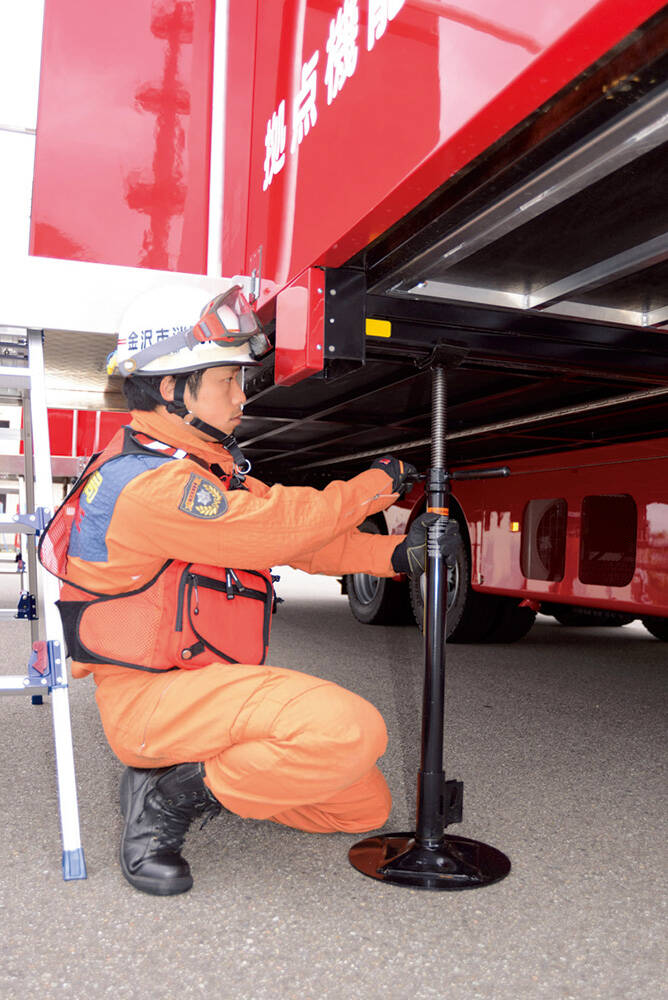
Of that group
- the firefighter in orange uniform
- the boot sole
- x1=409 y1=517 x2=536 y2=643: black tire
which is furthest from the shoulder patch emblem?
x1=409 y1=517 x2=536 y2=643: black tire

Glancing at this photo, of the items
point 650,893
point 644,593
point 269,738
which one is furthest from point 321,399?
point 650,893

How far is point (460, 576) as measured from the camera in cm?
608

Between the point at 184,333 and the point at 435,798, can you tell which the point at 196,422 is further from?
the point at 435,798

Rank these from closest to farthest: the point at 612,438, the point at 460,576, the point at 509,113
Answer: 1. the point at 509,113
2. the point at 612,438
3. the point at 460,576

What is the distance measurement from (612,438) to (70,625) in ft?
11.1

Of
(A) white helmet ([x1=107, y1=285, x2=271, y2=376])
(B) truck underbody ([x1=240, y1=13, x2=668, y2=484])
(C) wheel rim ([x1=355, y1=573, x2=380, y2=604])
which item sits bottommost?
(C) wheel rim ([x1=355, y1=573, x2=380, y2=604])

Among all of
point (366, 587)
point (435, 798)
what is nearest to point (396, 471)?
point (435, 798)

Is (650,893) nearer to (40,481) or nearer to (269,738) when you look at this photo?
(269,738)

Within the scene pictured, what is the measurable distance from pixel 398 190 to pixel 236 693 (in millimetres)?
1172

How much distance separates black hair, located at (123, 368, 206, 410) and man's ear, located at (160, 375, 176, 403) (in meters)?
0.01

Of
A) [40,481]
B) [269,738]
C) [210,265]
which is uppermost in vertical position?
[210,265]

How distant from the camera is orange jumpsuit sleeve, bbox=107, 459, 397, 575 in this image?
6.66 ft

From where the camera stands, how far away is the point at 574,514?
15.8 ft

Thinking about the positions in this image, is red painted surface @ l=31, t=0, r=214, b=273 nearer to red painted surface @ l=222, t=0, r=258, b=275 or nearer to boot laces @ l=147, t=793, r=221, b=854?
red painted surface @ l=222, t=0, r=258, b=275
